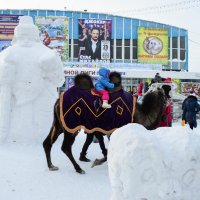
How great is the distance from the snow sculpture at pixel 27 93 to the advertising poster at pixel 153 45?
22.0 metres

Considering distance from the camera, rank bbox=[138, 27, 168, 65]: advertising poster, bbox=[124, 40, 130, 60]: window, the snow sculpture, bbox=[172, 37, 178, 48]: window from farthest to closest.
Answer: bbox=[172, 37, 178, 48]: window
bbox=[124, 40, 130, 60]: window
bbox=[138, 27, 168, 65]: advertising poster
the snow sculpture

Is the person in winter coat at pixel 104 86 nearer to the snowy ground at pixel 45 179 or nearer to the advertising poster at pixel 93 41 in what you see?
the snowy ground at pixel 45 179

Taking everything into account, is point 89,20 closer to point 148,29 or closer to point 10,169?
point 148,29

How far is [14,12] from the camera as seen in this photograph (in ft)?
94.0

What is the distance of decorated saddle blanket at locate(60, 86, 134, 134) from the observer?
4.89 m

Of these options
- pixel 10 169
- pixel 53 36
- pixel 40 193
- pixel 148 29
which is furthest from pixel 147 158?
pixel 148 29

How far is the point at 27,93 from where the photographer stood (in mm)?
6840

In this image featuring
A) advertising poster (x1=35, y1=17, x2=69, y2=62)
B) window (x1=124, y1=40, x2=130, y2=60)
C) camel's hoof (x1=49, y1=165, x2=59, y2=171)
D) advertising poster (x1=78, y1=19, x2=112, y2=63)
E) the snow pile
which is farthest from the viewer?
window (x1=124, y1=40, x2=130, y2=60)

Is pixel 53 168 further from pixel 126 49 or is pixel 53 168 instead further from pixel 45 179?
pixel 126 49

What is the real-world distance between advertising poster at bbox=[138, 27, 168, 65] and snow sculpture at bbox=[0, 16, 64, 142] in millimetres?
21971

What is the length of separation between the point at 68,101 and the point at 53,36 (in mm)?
23063

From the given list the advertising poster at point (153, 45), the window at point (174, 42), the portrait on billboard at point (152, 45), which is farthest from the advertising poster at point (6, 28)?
the window at point (174, 42)

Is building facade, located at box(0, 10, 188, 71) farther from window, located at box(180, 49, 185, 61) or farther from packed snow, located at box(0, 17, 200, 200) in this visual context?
packed snow, located at box(0, 17, 200, 200)

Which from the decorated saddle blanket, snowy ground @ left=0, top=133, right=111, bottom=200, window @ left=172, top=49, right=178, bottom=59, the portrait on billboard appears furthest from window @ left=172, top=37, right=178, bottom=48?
the decorated saddle blanket
